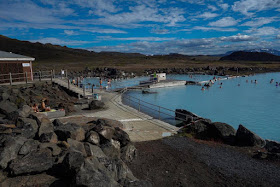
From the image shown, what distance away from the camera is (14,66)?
22922 mm

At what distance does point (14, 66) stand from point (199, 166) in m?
21.8

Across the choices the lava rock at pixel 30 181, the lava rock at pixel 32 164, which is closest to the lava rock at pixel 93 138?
the lava rock at pixel 32 164

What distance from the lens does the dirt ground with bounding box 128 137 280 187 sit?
781 centimetres

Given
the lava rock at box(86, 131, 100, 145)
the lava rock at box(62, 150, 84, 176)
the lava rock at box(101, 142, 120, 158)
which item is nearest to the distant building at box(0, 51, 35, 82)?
the lava rock at box(86, 131, 100, 145)

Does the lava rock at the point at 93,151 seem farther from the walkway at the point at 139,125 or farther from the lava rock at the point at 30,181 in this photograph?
the walkway at the point at 139,125

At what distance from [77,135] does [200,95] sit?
108 ft

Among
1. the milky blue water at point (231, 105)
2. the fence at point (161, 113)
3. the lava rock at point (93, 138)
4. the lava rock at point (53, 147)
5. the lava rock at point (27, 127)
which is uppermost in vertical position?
the lava rock at point (27, 127)

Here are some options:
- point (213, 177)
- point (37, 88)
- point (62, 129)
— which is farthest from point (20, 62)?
point (213, 177)

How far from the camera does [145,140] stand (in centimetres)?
1127

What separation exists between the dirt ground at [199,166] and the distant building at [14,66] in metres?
18.4

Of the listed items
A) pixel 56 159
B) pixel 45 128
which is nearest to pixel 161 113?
pixel 45 128

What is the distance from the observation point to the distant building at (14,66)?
22.1 meters

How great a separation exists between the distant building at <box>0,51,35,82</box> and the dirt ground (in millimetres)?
18379

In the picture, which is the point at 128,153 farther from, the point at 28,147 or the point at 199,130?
the point at 199,130
